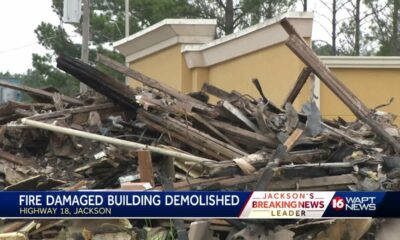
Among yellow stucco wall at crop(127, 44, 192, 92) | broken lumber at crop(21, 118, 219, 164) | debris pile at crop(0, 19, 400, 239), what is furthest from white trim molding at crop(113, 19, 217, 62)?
broken lumber at crop(21, 118, 219, 164)

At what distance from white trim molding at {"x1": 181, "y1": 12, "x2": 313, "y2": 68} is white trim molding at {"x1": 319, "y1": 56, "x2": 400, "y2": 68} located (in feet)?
4.58

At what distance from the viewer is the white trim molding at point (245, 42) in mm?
11609

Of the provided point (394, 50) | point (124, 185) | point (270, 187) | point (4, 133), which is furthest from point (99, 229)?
point (394, 50)

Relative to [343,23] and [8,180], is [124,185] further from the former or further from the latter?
[343,23]

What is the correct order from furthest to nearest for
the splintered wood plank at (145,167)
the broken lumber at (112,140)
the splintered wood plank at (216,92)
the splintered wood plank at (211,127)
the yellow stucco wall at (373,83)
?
the yellow stucco wall at (373,83), the splintered wood plank at (216,92), the splintered wood plank at (211,127), the broken lumber at (112,140), the splintered wood plank at (145,167)

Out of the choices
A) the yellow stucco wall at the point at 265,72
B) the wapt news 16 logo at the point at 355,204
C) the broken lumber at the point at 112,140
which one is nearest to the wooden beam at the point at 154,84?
the broken lumber at the point at 112,140

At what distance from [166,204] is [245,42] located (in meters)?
8.38

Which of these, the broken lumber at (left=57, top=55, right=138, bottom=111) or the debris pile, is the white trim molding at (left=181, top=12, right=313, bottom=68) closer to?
the debris pile

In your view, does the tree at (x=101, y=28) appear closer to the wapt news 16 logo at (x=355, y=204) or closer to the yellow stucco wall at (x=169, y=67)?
the yellow stucco wall at (x=169, y=67)

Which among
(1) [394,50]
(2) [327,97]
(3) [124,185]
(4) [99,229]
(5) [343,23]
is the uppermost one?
(5) [343,23]

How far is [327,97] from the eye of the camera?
1275 centimetres

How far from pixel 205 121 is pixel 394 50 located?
27854 mm

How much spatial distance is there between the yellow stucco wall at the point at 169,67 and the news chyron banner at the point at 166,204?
32.5 feet

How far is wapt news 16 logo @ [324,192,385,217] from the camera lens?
5.08m
